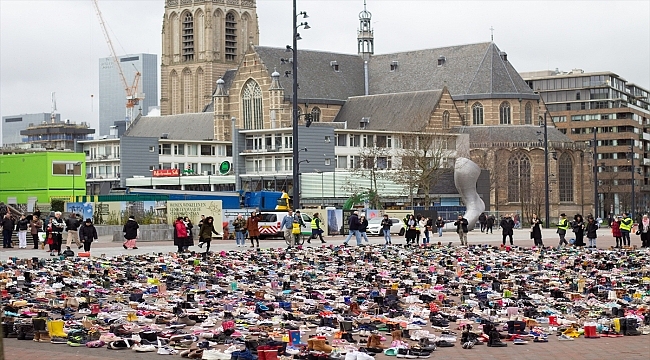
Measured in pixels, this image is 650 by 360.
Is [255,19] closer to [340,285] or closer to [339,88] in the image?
[339,88]

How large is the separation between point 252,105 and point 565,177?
104ft

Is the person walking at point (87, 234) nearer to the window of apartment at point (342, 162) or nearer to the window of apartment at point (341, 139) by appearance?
the window of apartment at point (342, 162)

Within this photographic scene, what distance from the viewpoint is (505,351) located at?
1354 cm

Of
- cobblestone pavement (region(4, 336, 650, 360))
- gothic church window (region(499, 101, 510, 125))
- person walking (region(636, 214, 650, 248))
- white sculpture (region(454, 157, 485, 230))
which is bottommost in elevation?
cobblestone pavement (region(4, 336, 650, 360))

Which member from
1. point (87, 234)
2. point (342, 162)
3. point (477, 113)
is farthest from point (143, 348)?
point (477, 113)

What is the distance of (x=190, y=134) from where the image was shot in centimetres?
12431

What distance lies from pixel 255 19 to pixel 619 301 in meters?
127

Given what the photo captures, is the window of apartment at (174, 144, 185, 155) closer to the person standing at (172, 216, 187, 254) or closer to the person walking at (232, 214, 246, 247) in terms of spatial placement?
the person walking at (232, 214, 246, 247)

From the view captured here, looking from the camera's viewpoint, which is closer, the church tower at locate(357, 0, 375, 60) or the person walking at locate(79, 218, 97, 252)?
the person walking at locate(79, 218, 97, 252)

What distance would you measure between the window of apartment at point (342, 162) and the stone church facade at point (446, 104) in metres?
2.71

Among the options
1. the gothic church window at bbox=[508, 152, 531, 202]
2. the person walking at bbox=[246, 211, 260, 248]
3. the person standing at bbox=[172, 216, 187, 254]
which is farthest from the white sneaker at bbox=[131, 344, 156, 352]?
the gothic church window at bbox=[508, 152, 531, 202]

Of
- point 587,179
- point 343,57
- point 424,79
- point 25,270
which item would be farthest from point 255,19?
point 25,270

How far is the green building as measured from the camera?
68625mm

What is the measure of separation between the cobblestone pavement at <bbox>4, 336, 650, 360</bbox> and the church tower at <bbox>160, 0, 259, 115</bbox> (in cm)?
12369
